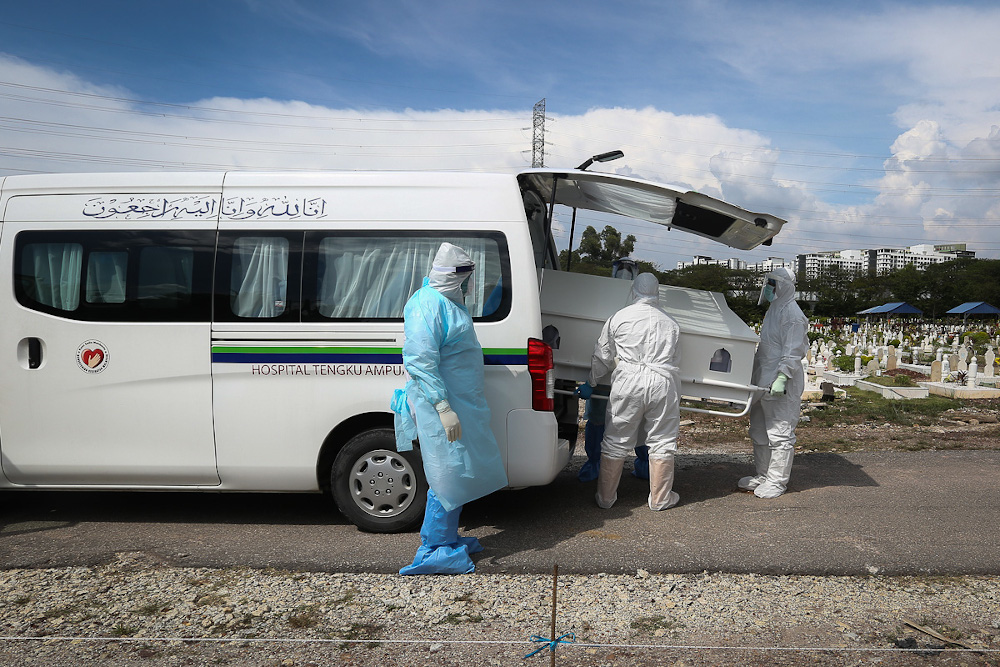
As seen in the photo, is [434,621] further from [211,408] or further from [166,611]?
[211,408]

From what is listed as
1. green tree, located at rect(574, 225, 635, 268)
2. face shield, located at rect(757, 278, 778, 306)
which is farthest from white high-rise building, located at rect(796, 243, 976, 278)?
face shield, located at rect(757, 278, 778, 306)

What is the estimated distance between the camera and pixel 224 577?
4211 millimetres

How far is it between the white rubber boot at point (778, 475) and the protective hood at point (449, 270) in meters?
3.17

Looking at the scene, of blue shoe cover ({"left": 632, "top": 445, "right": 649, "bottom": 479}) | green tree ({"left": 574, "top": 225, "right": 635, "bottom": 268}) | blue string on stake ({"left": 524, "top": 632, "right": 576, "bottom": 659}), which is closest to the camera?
blue string on stake ({"left": 524, "top": 632, "right": 576, "bottom": 659})

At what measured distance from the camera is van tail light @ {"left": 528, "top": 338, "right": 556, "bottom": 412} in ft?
15.4

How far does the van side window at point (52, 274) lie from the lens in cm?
486

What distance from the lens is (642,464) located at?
6492 mm

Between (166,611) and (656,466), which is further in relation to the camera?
(656,466)

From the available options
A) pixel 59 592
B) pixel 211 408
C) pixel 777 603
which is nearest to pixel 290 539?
pixel 211 408

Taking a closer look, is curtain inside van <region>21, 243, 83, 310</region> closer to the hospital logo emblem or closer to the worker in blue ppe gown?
the hospital logo emblem

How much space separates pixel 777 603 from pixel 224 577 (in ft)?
10.2

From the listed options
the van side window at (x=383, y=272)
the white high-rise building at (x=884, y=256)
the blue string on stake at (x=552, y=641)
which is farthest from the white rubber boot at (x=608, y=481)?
the white high-rise building at (x=884, y=256)

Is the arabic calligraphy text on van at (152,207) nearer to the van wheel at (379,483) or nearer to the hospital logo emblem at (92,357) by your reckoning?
the hospital logo emblem at (92,357)

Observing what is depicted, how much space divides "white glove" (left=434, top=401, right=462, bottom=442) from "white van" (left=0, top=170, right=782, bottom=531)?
0.70m
